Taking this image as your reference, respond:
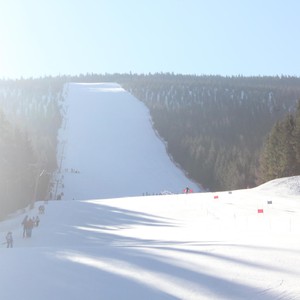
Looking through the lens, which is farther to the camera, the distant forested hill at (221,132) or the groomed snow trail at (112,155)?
the groomed snow trail at (112,155)

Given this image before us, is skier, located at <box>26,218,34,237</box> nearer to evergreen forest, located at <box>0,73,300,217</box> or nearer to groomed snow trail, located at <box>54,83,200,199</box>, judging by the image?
evergreen forest, located at <box>0,73,300,217</box>

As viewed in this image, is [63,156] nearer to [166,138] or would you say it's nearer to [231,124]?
[166,138]

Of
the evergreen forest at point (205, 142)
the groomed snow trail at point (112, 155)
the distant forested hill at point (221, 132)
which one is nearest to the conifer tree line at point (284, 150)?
the evergreen forest at point (205, 142)

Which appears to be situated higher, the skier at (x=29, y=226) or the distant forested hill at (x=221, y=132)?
the distant forested hill at (x=221, y=132)

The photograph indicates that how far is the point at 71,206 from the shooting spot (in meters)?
38.8

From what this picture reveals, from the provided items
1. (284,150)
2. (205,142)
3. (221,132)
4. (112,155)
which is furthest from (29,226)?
(221,132)

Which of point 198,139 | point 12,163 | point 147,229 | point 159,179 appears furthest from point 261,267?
point 198,139

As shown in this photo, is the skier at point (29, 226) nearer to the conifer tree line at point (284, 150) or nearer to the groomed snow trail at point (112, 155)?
the conifer tree line at point (284, 150)

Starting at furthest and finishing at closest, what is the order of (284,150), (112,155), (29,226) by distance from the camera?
(112,155) < (284,150) < (29,226)

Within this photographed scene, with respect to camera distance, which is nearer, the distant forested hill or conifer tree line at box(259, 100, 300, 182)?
conifer tree line at box(259, 100, 300, 182)

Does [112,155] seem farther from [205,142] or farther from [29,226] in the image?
[29,226]

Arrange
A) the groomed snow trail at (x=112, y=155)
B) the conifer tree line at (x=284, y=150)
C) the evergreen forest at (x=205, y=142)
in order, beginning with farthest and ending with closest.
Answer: the groomed snow trail at (x=112, y=155) < the conifer tree line at (x=284, y=150) < the evergreen forest at (x=205, y=142)

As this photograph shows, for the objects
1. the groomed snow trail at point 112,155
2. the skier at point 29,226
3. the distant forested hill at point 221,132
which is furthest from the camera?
the groomed snow trail at point 112,155

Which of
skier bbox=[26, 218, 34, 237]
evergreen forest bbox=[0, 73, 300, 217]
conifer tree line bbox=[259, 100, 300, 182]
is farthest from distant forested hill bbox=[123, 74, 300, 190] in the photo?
skier bbox=[26, 218, 34, 237]
